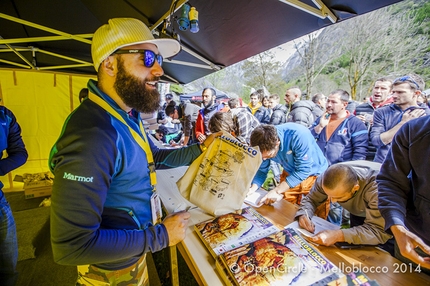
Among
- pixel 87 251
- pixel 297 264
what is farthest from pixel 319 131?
pixel 87 251

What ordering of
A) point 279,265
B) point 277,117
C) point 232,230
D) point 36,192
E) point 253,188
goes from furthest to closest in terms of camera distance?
1. point 277,117
2. point 36,192
3. point 253,188
4. point 232,230
5. point 279,265

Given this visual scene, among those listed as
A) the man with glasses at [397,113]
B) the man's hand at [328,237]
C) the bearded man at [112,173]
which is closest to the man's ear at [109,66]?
the bearded man at [112,173]

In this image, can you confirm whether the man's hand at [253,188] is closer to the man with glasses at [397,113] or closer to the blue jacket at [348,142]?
the blue jacket at [348,142]

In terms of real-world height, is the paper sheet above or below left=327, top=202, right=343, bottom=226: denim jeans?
above

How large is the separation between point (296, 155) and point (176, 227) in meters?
1.52

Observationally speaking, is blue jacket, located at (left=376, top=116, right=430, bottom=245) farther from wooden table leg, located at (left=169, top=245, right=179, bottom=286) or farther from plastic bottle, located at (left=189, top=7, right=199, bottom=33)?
plastic bottle, located at (left=189, top=7, right=199, bottom=33)

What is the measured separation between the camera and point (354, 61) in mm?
13078

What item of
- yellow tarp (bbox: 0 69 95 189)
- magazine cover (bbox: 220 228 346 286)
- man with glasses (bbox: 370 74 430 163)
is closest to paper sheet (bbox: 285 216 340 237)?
magazine cover (bbox: 220 228 346 286)

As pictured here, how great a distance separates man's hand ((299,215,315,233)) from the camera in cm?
122

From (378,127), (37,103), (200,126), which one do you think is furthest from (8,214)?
(37,103)

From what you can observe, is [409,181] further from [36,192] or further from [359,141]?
[36,192]

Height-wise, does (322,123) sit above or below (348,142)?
above

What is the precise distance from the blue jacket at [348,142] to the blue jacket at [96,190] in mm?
2724

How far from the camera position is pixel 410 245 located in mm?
933
